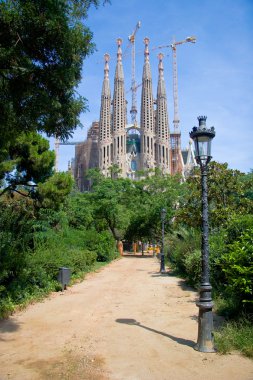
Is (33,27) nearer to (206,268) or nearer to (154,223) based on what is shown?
(206,268)

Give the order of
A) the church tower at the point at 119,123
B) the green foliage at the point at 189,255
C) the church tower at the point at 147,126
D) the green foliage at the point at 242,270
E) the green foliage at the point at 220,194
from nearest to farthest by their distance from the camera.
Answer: the green foliage at the point at 242,270
the green foliage at the point at 189,255
the green foliage at the point at 220,194
the church tower at the point at 119,123
the church tower at the point at 147,126

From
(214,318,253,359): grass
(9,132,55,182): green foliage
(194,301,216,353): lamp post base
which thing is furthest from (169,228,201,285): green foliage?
(9,132,55,182): green foliage

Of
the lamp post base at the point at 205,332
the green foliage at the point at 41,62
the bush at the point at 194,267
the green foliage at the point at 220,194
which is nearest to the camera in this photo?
the green foliage at the point at 41,62

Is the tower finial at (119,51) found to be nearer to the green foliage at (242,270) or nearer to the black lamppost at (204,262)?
the black lamppost at (204,262)

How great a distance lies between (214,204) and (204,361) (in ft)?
38.9

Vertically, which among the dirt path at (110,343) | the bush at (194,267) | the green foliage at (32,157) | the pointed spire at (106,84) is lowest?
the dirt path at (110,343)

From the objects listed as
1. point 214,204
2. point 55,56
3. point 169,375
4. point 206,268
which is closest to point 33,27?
point 55,56

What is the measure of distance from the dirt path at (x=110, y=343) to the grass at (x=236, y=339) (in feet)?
0.56

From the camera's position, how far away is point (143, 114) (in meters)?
88.3

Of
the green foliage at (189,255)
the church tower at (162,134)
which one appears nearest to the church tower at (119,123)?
the church tower at (162,134)

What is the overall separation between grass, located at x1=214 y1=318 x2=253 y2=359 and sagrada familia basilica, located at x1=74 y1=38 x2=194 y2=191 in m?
78.3

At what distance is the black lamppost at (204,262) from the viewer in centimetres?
580

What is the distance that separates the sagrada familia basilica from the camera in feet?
287

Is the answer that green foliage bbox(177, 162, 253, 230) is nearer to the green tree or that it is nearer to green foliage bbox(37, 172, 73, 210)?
green foliage bbox(37, 172, 73, 210)
